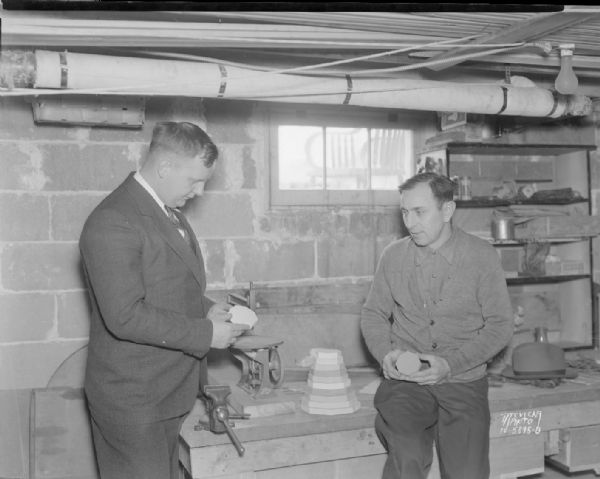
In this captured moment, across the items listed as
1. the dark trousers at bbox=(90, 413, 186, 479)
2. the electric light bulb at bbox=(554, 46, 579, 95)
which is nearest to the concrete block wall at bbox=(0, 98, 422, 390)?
the dark trousers at bbox=(90, 413, 186, 479)

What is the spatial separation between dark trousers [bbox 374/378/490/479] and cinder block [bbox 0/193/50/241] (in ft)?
6.72

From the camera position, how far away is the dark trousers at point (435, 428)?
2971 mm

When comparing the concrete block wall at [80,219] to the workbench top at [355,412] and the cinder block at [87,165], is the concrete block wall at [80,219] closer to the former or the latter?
the cinder block at [87,165]

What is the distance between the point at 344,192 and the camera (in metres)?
4.57

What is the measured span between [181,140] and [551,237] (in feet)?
9.55

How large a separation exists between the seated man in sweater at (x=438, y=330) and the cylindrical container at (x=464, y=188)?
3.79ft

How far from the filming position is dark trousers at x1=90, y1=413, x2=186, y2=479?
101 inches

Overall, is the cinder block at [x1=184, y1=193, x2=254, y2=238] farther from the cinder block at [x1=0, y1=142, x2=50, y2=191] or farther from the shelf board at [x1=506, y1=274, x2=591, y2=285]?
the shelf board at [x1=506, y1=274, x2=591, y2=285]

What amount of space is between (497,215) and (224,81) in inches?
97.2

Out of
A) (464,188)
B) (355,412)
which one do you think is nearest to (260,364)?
(355,412)

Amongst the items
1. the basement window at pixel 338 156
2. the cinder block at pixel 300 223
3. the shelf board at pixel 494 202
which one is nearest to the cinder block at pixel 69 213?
the cinder block at pixel 300 223

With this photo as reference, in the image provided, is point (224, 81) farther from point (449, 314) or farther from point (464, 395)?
point (464, 395)

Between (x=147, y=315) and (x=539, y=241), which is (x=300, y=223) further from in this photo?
(x=147, y=315)

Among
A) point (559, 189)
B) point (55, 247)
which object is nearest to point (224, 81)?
point (55, 247)
